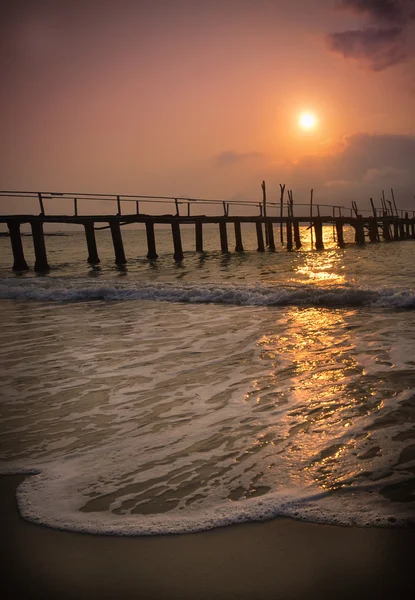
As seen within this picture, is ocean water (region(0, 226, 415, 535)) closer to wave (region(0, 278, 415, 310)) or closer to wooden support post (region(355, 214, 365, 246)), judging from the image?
wave (region(0, 278, 415, 310))

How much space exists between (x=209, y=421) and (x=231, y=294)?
26.4ft

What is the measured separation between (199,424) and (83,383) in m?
1.80

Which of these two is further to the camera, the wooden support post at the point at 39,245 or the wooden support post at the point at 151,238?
the wooden support post at the point at 151,238

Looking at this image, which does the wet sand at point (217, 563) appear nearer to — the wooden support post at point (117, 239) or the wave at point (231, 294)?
the wave at point (231, 294)

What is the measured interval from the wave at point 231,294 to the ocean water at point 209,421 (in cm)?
180

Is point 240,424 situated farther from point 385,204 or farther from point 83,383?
point 385,204

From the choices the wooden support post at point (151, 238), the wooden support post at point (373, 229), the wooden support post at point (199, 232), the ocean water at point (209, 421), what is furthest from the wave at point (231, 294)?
the wooden support post at point (373, 229)

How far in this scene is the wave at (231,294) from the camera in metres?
10.3

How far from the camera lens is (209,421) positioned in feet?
12.1

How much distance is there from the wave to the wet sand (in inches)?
330

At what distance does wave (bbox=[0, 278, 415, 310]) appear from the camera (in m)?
10.3

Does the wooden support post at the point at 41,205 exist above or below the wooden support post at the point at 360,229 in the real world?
above

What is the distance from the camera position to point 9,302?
12.4 meters

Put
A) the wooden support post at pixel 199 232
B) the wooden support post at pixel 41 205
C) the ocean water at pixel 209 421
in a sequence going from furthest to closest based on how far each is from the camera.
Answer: the wooden support post at pixel 199 232, the wooden support post at pixel 41 205, the ocean water at pixel 209 421
